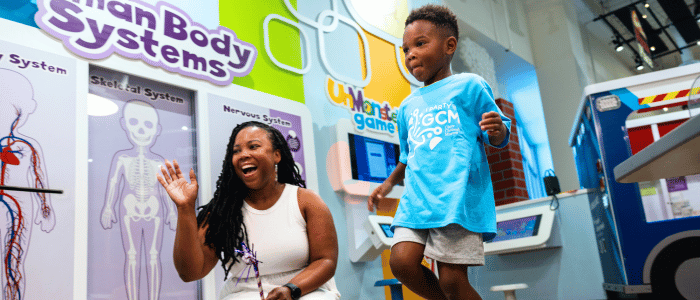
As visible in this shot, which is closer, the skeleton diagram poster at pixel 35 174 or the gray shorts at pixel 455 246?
the gray shorts at pixel 455 246

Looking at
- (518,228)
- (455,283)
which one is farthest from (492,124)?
(518,228)

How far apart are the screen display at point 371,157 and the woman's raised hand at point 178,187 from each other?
1590 mm

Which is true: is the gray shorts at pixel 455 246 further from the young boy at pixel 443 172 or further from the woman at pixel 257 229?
the woman at pixel 257 229

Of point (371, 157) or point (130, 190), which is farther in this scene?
point (371, 157)

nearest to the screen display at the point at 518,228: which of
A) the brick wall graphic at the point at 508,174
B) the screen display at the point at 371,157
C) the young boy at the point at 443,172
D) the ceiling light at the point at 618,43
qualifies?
the screen display at the point at 371,157

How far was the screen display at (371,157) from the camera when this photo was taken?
125 inches

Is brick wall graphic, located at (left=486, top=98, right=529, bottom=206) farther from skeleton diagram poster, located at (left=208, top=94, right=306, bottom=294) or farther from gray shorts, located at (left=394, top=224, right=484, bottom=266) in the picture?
gray shorts, located at (left=394, top=224, right=484, bottom=266)

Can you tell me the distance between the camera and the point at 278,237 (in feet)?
5.60

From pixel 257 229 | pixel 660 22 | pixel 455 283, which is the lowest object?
pixel 455 283

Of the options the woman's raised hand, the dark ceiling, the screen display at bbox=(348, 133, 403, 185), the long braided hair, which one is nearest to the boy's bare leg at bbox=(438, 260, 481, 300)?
the long braided hair

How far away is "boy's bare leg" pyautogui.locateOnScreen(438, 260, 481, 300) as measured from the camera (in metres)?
1.54

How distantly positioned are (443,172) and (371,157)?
173 cm

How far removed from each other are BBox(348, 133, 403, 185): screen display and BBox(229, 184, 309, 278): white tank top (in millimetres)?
1396

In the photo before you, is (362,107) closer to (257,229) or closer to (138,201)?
(138,201)
